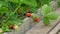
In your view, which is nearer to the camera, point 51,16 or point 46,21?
point 51,16

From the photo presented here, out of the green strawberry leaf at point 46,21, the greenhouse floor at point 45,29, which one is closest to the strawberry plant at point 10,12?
the greenhouse floor at point 45,29

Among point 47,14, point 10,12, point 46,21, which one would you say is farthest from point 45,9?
point 10,12

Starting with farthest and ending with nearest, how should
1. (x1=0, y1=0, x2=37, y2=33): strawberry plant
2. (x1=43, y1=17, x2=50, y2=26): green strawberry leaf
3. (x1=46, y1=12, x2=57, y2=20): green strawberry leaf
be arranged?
(x1=43, y1=17, x2=50, y2=26): green strawberry leaf, (x1=46, y1=12, x2=57, y2=20): green strawberry leaf, (x1=0, y1=0, x2=37, y2=33): strawberry plant

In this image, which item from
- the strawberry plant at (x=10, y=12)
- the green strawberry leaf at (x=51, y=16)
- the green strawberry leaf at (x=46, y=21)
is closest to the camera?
the strawberry plant at (x=10, y=12)

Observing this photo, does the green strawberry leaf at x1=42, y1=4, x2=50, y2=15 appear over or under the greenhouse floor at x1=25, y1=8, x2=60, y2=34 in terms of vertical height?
over

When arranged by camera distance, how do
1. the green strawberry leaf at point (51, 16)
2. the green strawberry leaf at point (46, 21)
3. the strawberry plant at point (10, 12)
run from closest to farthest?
the strawberry plant at point (10, 12) < the green strawberry leaf at point (51, 16) < the green strawberry leaf at point (46, 21)

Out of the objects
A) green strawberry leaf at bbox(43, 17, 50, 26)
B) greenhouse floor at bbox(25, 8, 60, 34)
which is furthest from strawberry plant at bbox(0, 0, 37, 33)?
green strawberry leaf at bbox(43, 17, 50, 26)

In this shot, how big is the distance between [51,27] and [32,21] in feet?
1.02

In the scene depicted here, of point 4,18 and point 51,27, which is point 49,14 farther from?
point 4,18

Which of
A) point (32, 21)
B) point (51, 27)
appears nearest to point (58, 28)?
point (51, 27)

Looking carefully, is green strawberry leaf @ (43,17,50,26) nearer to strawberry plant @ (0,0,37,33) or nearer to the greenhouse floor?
the greenhouse floor

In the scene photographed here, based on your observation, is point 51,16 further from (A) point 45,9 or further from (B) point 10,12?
(B) point 10,12

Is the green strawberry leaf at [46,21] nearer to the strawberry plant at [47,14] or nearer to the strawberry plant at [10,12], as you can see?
the strawberry plant at [47,14]

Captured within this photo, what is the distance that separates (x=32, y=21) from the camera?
3.81 metres
